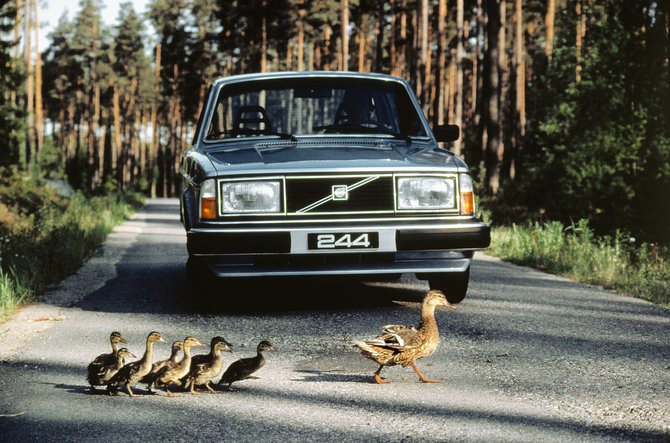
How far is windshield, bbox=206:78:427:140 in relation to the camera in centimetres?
626

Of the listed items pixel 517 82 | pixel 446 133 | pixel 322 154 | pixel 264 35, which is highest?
pixel 264 35

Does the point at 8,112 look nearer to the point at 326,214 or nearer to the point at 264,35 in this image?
the point at 326,214

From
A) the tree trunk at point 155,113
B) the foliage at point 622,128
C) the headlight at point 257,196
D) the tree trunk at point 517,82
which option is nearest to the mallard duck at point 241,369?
the headlight at point 257,196

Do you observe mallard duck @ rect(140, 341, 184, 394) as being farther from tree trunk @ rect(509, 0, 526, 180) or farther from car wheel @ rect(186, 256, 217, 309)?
tree trunk @ rect(509, 0, 526, 180)

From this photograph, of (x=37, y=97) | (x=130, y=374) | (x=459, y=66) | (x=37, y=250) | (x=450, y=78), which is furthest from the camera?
(x=450, y=78)

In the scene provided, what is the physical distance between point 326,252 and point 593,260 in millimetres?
5012

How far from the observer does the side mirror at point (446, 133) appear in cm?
627

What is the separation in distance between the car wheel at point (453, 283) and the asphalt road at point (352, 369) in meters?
0.13

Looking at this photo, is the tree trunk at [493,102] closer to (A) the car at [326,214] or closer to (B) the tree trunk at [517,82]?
(B) the tree trunk at [517,82]

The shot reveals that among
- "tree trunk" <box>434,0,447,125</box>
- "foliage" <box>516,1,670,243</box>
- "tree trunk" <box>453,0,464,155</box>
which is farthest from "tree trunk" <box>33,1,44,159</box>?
"foliage" <box>516,1,670,243</box>

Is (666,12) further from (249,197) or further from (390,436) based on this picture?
(390,436)

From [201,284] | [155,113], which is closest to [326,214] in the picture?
[201,284]

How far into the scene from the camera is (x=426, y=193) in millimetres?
5191

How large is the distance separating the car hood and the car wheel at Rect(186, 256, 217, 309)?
0.86 meters
